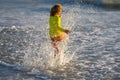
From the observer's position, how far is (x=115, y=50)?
11.2 meters

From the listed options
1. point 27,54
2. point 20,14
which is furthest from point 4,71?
point 20,14

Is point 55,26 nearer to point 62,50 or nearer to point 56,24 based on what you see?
point 56,24

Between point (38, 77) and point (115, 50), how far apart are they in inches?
151

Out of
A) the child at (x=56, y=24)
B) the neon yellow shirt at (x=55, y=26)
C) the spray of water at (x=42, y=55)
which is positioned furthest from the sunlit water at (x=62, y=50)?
the neon yellow shirt at (x=55, y=26)

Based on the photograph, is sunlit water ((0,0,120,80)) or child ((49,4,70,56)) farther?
child ((49,4,70,56))

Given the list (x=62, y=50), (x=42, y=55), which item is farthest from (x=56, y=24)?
(x=42, y=55)

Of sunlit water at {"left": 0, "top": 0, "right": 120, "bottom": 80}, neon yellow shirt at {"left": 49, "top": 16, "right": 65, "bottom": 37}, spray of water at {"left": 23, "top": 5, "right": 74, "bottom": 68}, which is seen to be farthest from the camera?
spray of water at {"left": 23, "top": 5, "right": 74, "bottom": 68}

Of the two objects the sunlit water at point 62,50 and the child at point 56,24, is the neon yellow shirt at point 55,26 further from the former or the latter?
the sunlit water at point 62,50

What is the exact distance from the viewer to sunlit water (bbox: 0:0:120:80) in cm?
871

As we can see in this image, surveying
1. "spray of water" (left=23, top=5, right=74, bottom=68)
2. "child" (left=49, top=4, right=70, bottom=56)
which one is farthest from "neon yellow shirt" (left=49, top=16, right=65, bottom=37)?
"spray of water" (left=23, top=5, right=74, bottom=68)

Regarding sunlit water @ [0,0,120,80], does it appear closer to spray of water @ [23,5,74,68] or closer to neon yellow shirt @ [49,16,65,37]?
spray of water @ [23,5,74,68]

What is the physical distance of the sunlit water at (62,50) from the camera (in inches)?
343

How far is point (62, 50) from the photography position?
10188mm

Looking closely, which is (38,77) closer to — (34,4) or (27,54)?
(27,54)
